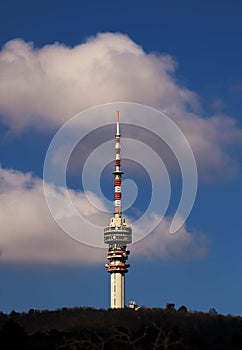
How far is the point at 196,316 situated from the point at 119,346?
12.2 meters

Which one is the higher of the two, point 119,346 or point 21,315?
point 21,315

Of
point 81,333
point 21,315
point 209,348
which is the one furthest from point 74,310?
point 209,348

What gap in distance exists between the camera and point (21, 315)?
4853cm

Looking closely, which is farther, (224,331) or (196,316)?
(196,316)

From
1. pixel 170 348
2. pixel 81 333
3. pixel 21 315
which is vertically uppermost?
pixel 21 315

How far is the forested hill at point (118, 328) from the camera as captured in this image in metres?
33.9

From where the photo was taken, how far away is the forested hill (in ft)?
111

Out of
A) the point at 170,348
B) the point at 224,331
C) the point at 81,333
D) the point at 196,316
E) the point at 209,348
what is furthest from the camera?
the point at 196,316

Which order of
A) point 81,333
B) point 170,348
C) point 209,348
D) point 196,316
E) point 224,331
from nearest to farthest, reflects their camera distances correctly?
point 170,348
point 209,348
point 81,333
point 224,331
point 196,316

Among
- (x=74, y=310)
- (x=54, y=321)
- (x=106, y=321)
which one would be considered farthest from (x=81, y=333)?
(x=74, y=310)

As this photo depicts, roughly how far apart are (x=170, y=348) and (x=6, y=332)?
887cm

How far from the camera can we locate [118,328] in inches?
1473

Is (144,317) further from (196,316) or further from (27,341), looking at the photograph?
(27,341)

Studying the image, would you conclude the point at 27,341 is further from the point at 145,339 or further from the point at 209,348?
the point at 209,348
